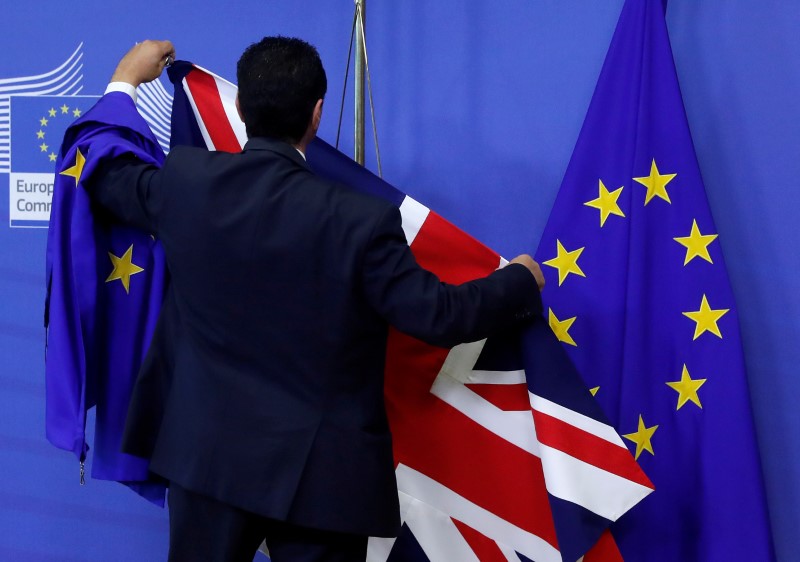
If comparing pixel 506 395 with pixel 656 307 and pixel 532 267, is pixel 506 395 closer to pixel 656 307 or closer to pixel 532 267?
pixel 532 267

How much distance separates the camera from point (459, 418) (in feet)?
5.11

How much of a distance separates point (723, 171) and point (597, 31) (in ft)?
1.34

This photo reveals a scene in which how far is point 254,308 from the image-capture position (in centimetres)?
123

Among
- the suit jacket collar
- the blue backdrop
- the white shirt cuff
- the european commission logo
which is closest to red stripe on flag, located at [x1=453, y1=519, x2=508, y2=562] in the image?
the blue backdrop

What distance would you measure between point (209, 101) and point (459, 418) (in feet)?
2.44

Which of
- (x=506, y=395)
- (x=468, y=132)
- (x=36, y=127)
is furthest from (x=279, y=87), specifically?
(x=36, y=127)

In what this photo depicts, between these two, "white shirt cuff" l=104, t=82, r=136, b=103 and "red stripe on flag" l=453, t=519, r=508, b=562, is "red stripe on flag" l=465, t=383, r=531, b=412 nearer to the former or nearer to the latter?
"red stripe on flag" l=453, t=519, r=508, b=562

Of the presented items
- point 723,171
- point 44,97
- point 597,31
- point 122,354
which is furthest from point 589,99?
point 44,97

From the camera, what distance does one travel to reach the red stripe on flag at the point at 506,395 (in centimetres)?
153

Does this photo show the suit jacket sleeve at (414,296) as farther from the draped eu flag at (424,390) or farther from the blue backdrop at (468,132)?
the blue backdrop at (468,132)

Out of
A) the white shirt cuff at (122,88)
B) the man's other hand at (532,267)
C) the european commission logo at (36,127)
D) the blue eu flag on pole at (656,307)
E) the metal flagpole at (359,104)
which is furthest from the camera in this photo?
the european commission logo at (36,127)

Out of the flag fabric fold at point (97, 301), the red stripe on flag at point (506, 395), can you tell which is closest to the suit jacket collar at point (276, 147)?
the flag fabric fold at point (97, 301)

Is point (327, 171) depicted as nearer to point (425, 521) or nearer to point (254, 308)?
point (254, 308)

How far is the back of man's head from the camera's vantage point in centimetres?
121
